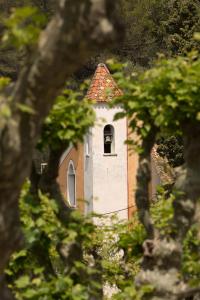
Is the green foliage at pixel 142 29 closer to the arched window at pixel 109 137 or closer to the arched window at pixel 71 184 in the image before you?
the arched window at pixel 71 184

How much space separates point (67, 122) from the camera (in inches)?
279

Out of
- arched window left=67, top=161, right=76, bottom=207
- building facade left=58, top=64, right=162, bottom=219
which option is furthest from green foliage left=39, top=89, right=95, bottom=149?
arched window left=67, top=161, right=76, bottom=207

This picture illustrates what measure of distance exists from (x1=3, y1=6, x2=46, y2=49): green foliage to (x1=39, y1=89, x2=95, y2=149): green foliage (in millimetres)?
2034

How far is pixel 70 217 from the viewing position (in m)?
7.46

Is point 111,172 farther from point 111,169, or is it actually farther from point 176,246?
point 176,246

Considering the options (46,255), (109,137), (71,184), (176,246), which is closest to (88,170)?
(109,137)

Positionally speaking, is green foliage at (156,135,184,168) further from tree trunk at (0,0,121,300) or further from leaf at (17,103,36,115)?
leaf at (17,103,36,115)

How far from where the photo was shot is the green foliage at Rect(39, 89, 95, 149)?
707cm

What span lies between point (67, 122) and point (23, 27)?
227 centimetres

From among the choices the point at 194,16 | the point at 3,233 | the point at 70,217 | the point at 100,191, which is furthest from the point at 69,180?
the point at 3,233

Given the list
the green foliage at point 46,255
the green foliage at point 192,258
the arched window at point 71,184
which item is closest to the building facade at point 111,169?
the arched window at point 71,184

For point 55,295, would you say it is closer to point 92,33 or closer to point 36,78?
point 36,78

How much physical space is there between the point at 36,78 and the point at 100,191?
78.0ft

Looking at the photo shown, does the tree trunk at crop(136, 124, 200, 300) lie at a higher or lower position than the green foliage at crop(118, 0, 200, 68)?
lower
